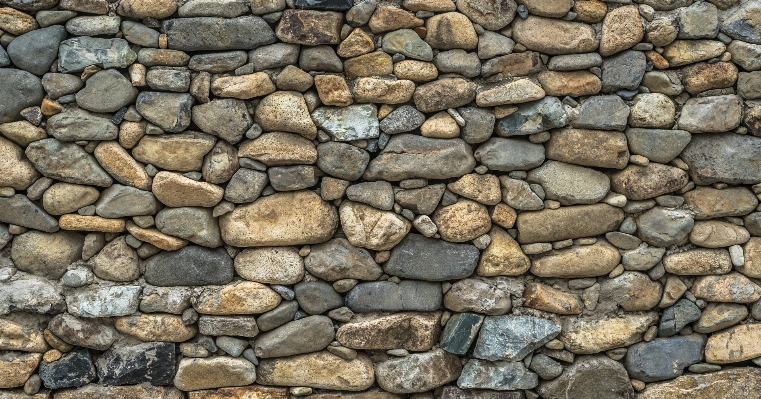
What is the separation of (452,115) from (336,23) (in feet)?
2.40

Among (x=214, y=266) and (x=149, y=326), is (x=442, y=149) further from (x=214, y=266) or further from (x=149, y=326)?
(x=149, y=326)

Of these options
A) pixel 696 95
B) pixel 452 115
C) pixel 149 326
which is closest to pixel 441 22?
pixel 452 115

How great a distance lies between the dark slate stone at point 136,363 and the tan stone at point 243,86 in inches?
51.6

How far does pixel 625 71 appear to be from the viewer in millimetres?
3342

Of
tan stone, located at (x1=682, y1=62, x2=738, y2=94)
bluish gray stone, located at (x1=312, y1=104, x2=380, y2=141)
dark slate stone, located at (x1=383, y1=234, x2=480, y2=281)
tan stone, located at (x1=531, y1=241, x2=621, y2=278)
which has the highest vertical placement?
tan stone, located at (x1=682, y1=62, x2=738, y2=94)

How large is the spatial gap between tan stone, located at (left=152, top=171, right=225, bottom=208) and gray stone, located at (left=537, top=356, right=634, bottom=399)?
1.97 m

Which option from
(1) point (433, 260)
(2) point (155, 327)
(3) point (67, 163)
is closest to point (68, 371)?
(2) point (155, 327)

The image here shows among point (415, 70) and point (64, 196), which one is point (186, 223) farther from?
point (415, 70)

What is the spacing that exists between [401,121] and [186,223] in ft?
3.93

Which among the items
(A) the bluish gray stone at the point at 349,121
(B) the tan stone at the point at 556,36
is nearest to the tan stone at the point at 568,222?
(B) the tan stone at the point at 556,36

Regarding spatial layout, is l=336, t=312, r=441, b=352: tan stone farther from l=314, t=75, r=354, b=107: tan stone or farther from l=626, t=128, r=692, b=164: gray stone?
l=626, t=128, r=692, b=164: gray stone

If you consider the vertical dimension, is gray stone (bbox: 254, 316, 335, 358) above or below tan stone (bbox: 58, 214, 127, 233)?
below

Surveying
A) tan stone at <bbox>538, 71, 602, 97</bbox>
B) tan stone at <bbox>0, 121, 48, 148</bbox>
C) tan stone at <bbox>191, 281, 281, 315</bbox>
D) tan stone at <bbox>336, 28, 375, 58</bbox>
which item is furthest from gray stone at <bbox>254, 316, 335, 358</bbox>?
tan stone at <bbox>538, 71, 602, 97</bbox>

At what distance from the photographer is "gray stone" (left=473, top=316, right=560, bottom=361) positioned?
340cm
